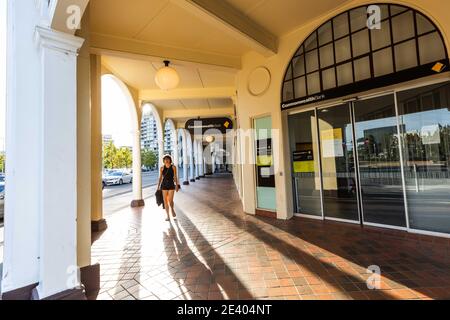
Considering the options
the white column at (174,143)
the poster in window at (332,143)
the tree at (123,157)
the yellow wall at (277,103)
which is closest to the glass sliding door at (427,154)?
the poster in window at (332,143)

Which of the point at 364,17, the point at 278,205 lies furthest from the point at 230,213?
the point at 364,17

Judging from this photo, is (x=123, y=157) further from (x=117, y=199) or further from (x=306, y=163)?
(x=306, y=163)

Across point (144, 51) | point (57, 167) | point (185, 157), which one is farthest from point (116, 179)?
point (57, 167)

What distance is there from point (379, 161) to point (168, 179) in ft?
14.1

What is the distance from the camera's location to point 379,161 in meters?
4.21

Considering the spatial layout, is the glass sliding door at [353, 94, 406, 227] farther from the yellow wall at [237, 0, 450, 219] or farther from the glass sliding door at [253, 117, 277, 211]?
the glass sliding door at [253, 117, 277, 211]

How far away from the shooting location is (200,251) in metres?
3.38

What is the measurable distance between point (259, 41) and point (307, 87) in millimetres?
1351

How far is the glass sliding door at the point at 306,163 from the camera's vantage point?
4898 mm

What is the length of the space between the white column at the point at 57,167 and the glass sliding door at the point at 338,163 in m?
4.44

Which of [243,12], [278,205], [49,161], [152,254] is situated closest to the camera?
[49,161]

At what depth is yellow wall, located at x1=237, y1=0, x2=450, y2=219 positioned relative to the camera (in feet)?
15.1

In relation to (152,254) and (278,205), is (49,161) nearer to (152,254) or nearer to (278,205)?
(152,254)
